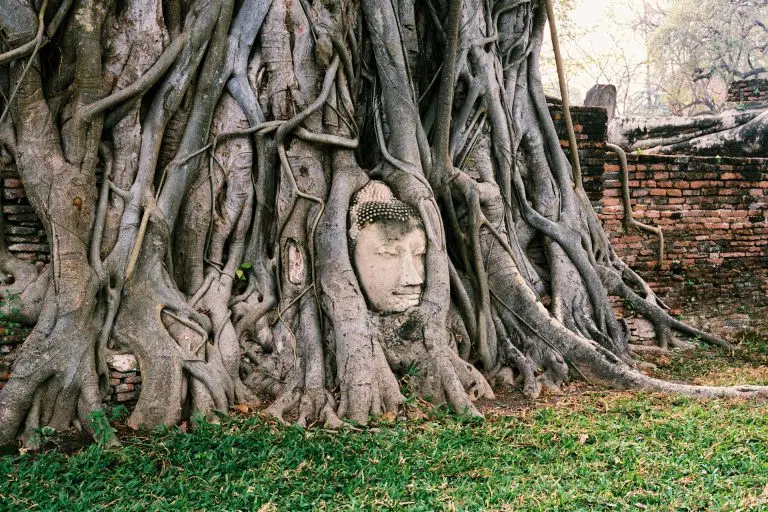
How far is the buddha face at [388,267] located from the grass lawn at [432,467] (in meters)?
0.73

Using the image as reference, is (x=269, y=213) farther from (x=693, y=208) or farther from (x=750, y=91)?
(x=750, y=91)

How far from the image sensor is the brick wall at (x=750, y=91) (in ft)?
39.7

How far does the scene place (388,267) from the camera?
14.4 feet

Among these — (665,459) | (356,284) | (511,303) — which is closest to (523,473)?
(665,459)

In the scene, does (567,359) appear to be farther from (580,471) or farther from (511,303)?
(580,471)

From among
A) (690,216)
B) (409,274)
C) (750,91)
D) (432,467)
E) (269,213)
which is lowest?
(432,467)

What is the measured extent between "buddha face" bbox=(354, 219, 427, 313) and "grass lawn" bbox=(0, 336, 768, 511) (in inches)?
28.8

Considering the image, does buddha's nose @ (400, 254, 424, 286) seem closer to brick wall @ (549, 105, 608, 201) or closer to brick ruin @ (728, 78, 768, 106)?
brick wall @ (549, 105, 608, 201)

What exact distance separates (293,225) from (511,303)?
1595mm

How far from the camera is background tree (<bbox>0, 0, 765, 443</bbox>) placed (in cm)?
382

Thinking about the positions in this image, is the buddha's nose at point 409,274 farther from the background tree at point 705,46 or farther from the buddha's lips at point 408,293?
the background tree at point 705,46

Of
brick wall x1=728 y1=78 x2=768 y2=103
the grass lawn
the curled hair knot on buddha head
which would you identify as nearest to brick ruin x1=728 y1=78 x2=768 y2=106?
brick wall x1=728 y1=78 x2=768 y2=103

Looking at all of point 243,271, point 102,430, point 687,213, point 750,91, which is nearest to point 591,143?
point 687,213

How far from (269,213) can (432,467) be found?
77.9 inches
